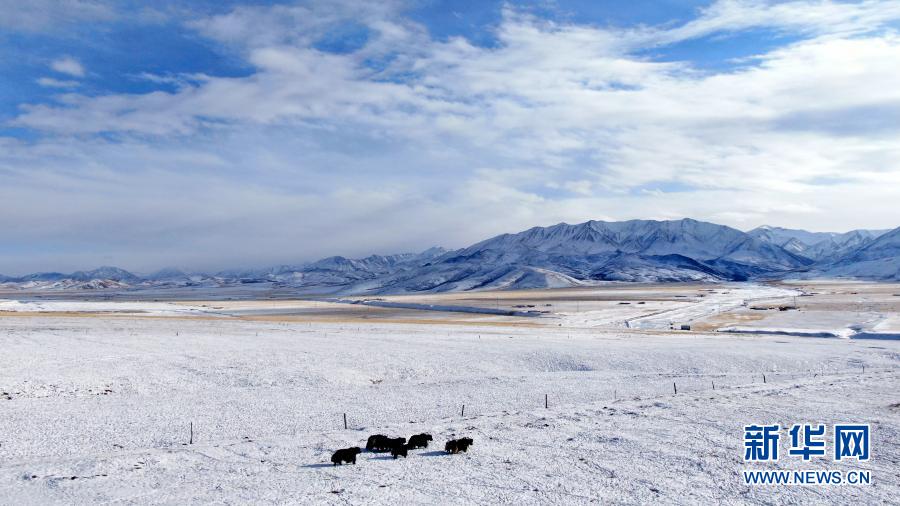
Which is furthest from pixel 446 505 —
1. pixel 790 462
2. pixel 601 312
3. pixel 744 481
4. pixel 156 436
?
pixel 601 312

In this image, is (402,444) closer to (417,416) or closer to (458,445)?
(458,445)

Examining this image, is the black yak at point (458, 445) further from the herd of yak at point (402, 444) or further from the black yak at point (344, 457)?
the black yak at point (344, 457)

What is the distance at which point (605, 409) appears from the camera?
26.1 meters

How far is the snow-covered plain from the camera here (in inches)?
629

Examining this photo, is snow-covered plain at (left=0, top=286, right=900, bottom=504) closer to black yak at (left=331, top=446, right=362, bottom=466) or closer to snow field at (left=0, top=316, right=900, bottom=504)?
snow field at (left=0, top=316, right=900, bottom=504)

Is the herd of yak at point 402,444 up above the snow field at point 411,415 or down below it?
above

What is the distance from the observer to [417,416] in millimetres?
25703

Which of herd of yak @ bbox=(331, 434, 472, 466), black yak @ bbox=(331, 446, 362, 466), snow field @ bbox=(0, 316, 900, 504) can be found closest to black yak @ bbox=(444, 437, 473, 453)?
herd of yak @ bbox=(331, 434, 472, 466)

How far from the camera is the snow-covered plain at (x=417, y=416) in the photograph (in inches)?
629

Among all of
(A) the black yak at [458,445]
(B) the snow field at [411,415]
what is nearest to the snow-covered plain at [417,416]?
(B) the snow field at [411,415]

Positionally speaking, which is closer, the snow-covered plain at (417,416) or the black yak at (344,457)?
the snow-covered plain at (417,416)

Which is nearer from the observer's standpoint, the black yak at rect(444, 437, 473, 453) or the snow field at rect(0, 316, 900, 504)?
the snow field at rect(0, 316, 900, 504)

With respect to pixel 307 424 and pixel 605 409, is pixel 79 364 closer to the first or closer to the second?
pixel 307 424

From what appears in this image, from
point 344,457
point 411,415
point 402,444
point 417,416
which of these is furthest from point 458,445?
point 411,415
